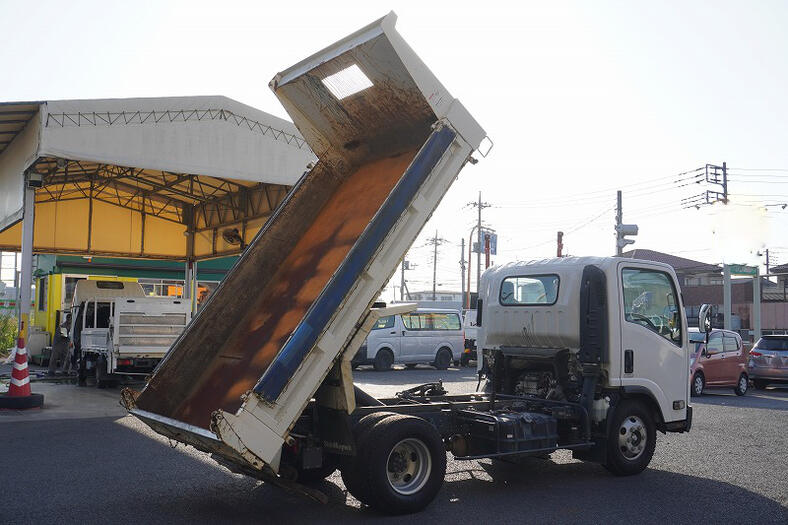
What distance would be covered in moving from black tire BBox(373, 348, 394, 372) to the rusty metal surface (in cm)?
1633

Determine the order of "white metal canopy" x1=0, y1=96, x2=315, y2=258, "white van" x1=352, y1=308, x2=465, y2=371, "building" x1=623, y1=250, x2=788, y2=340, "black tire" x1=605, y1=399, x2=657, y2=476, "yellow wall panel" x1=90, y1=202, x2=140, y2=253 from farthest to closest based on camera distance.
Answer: "building" x1=623, y1=250, x2=788, y2=340, "white van" x1=352, y1=308, x2=465, y2=371, "yellow wall panel" x1=90, y1=202, x2=140, y2=253, "white metal canopy" x1=0, y1=96, x2=315, y2=258, "black tire" x1=605, y1=399, x2=657, y2=476

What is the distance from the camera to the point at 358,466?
6.02 metres

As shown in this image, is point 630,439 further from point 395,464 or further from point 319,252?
point 319,252

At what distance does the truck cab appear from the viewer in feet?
25.9

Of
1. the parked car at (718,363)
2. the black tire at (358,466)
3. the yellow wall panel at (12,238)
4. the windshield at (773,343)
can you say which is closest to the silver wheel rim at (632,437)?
the black tire at (358,466)

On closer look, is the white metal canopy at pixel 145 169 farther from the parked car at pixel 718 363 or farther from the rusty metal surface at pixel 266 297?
the parked car at pixel 718 363

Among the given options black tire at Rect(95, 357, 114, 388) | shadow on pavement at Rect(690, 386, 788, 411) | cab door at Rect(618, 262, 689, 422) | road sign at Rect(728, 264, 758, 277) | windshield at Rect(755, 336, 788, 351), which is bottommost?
shadow on pavement at Rect(690, 386, 788, 411)

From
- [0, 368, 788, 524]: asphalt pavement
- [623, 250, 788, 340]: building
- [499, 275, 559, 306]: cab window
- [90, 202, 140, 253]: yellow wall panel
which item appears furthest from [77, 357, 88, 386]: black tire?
[623, 250, 788, 340]: building

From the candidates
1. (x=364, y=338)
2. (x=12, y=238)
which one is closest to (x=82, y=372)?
(x=12, y=238)

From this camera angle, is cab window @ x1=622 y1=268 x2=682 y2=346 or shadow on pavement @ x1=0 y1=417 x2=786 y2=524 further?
cab window @ x1=622 y1=268 x2=682 y2=346

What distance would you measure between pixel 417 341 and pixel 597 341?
16.9 m

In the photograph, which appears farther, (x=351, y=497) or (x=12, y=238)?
(x=12, y=238)

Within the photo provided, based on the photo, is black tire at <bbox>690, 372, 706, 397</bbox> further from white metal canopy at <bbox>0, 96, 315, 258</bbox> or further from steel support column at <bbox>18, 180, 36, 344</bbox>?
steel support column at <bbox>18, 180, 36, 344</bbox>

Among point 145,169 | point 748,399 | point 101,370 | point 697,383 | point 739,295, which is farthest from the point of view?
point 739,295
